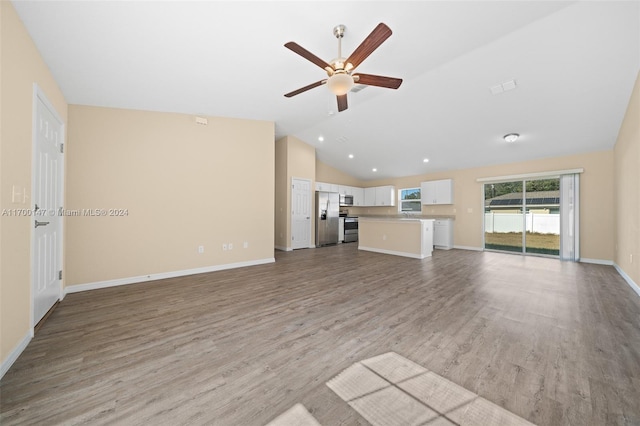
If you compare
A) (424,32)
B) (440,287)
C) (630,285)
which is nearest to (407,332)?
(440,287)

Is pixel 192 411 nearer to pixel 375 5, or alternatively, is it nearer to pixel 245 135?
pixel 375 5

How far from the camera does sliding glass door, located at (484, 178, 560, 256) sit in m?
5.90

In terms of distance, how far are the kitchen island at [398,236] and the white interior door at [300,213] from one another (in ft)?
5.29

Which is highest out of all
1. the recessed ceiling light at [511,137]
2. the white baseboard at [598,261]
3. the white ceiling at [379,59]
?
the white ceiling at [379,59]

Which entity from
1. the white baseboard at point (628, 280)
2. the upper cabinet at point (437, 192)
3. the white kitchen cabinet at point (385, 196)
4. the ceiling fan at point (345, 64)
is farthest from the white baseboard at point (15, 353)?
the white kitchen cabinet at point (385, 196)

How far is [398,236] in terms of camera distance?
6129mm

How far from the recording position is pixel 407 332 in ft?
7.19

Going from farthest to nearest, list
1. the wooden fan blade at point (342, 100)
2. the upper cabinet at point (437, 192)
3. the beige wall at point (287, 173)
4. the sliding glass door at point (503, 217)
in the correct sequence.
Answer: the upper cabinet at point (437, 192) < the beige wall at point (287, 173) < the sliding glass door at point (503, 217) < the wooden fan blade at point (342, 100)

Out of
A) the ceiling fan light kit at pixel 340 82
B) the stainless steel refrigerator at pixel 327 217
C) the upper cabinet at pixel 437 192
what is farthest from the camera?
the stainless steel refrigerator at pixel 327 217

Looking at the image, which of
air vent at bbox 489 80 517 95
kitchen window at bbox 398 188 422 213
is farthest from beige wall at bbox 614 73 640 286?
kitchen window at bbox 398 188 422 213

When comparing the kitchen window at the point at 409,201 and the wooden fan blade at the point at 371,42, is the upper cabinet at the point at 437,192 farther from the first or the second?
the wooden fan blade at the point at 371,42

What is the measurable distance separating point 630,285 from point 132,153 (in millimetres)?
7804

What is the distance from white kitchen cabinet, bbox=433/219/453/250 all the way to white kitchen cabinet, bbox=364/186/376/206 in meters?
2.52

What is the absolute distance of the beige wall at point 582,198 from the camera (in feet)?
16.5
